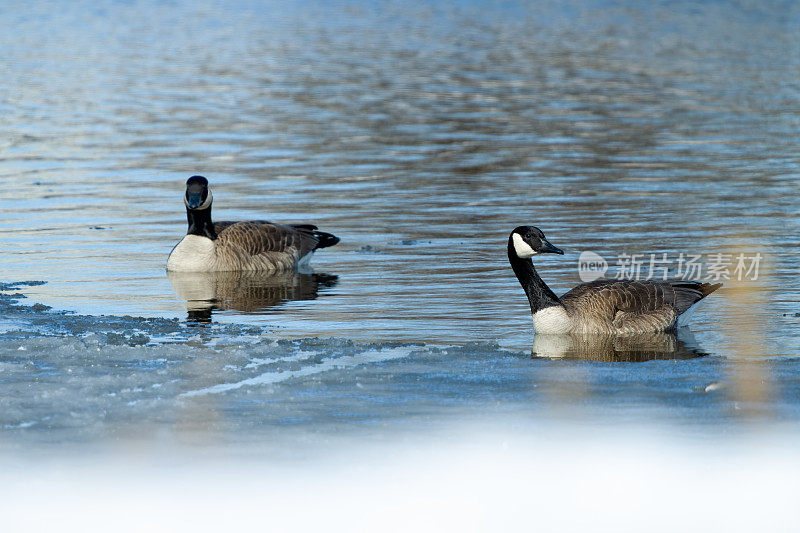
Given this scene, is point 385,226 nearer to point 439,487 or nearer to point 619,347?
point 619,347

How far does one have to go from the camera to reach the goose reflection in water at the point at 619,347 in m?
10.8

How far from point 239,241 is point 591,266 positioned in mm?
4388

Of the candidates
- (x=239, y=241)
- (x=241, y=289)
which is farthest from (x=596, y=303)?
(x=239, y=241)

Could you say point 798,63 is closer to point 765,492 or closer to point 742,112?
point 742,112

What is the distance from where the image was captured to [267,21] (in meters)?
78.8

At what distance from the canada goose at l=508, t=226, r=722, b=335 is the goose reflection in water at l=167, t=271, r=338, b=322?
10.2 ft

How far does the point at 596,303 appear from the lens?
37.9 feet

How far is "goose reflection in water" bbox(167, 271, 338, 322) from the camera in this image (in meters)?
13.5

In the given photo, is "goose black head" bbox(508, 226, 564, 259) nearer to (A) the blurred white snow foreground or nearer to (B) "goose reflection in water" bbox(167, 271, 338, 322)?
(B) "goose reflection in water" bbox(167, 271, 338, 322)

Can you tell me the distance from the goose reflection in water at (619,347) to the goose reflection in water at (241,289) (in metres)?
3.45

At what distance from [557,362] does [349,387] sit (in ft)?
6.09

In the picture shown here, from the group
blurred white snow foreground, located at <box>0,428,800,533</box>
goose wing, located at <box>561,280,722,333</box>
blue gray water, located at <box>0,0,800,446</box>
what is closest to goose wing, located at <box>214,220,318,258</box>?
blue gray water, located at <box>0,0,800,446</box>

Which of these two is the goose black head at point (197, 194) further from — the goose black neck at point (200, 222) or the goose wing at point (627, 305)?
the goose wing at point (627, 305)

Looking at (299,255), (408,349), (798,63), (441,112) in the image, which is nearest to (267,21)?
(798,63)
